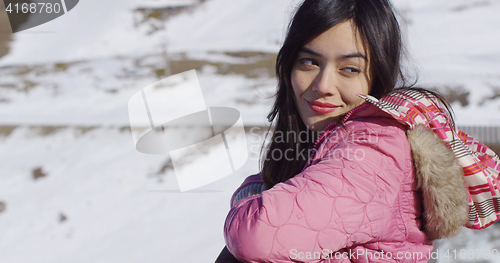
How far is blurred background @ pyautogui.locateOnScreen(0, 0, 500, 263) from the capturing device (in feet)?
8.45

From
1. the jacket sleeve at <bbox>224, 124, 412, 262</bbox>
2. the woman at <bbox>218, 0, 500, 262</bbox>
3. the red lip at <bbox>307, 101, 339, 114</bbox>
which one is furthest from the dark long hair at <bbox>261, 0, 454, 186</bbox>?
the jacket sleeve at <bbox>224, 124, 412, 262</bbox>

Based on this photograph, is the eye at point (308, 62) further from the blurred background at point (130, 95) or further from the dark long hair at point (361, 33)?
the blurred background at point (130, 95)

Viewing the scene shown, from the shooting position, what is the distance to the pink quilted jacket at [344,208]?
2.42 ft

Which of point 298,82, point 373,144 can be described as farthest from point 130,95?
point 373,144

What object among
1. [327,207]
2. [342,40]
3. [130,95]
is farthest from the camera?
[130,95]

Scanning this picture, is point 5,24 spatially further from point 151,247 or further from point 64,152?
point 151,247

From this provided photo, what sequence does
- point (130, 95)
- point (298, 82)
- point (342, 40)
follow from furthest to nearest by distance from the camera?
point (130, 95) → point (298, 82) → point (342, 40)

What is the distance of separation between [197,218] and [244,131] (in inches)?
45.6

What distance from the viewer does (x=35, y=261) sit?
8.05 ft

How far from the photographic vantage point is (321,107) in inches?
40.8

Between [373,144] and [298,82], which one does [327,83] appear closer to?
[298,82]

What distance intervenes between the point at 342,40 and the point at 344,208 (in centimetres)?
42

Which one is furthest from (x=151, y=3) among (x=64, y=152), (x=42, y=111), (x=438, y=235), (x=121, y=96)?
(x=438, y=235)

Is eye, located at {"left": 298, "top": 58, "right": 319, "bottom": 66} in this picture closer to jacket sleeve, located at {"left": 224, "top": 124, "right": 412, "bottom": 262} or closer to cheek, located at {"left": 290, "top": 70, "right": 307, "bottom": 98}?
cheek, located at {"left": 290, "top": 70, "right": 307, "bottom": 98}
